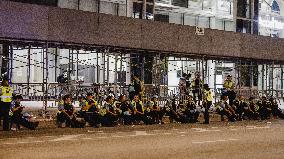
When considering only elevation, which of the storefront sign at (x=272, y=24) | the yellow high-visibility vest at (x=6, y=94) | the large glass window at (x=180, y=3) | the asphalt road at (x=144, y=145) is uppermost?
the large glass window at (x=180, y=3)

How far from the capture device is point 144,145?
12078 mm

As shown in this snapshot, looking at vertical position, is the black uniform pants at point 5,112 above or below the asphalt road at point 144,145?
above

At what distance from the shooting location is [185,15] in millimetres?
33188

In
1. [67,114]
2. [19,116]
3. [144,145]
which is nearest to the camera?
[144,145]

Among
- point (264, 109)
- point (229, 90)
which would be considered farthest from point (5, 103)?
point (264, 109)

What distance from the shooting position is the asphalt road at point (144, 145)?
10.3 m

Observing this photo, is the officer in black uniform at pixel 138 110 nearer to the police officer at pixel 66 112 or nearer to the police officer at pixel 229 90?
the police officer at pixel 66 112

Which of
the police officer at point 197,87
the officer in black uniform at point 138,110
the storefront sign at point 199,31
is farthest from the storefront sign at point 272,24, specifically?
the officer in black uniform at point 138,110

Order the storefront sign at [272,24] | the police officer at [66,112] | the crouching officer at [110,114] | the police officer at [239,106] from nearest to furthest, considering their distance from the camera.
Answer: the police officer at [66,112]
the crouching officer at [110,114]
the police officer at [239,106]
the storefront sign at [272,24]

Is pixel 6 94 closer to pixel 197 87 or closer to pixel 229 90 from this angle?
pixel 197 87

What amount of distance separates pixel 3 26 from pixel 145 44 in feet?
22.8

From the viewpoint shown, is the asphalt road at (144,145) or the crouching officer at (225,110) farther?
the crouching officer at (225,110)

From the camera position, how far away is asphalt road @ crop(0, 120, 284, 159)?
33.8ft

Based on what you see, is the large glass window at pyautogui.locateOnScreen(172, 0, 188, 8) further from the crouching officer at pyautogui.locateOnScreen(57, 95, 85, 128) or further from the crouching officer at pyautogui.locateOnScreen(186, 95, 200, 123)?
the crouching officer at pyautogui.locateOnScreen(57, 95, 85, 128)
